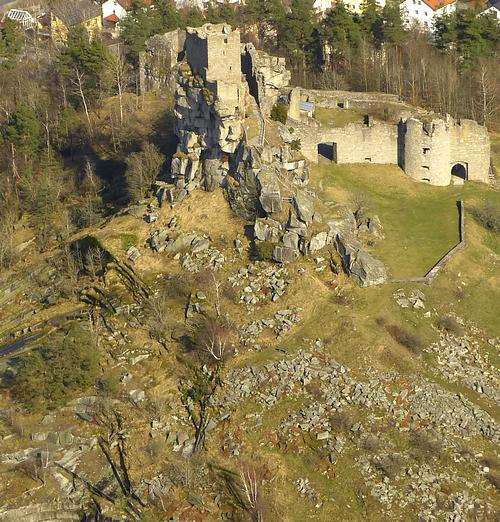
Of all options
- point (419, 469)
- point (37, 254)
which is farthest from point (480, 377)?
point (37, 254)

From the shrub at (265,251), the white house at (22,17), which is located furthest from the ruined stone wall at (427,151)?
the white house at (22,17)

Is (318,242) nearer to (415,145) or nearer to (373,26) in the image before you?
(415,145)

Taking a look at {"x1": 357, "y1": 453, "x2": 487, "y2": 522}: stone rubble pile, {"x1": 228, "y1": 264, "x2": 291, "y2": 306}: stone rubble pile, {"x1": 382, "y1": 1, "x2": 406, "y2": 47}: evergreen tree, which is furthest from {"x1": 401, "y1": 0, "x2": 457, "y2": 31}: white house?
{"x1": 357, "y1": 453, "x2": 487, "y2": 522}: stone rubble pile

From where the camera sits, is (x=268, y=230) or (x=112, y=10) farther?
(x=112, y=10)

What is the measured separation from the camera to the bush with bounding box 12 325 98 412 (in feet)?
114

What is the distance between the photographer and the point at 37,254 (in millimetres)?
49094

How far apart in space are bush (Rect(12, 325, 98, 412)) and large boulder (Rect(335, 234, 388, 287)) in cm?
1202

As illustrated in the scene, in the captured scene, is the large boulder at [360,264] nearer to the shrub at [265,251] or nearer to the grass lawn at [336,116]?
the shrub at [265,251]

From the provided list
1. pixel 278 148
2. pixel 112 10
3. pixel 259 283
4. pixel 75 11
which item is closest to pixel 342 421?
pixel 259 283

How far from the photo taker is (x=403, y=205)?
45656 millimetres

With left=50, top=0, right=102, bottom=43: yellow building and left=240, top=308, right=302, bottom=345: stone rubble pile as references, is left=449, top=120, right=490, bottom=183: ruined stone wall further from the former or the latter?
left=50, top=0, right=102, bottom=43: yellow building

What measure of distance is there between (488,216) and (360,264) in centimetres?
932

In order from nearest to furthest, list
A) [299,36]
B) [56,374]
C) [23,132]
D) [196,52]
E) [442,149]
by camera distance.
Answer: [56,374] → [196,52] → [442,149] → [23,132] → [299,36]

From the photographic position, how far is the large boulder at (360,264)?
38.4 metres
